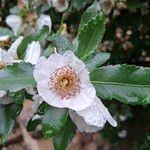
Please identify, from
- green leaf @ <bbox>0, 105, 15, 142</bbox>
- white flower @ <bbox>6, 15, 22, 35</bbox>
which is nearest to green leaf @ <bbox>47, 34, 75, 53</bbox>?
green leaf @ <bbox>0, 105, 15, 142</bbox>

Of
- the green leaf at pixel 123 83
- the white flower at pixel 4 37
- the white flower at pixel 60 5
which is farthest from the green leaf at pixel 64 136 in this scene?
the white flower at pixel 60 5

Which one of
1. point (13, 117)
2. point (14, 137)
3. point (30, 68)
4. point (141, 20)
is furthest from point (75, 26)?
point (14, 137)

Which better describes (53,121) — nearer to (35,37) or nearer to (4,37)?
(35,37)

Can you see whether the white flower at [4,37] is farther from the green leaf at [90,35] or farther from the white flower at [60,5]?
the green leaf at [90,35]

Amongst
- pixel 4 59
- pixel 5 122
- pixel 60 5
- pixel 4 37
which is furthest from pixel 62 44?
pixel 60 5

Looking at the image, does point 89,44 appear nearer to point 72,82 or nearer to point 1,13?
point 72,82

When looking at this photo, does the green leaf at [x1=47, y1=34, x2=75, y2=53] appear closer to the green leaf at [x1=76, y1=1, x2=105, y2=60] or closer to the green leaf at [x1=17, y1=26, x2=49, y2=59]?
the green leaf at [x1=76, y1=1, x2=105, y2=60]
